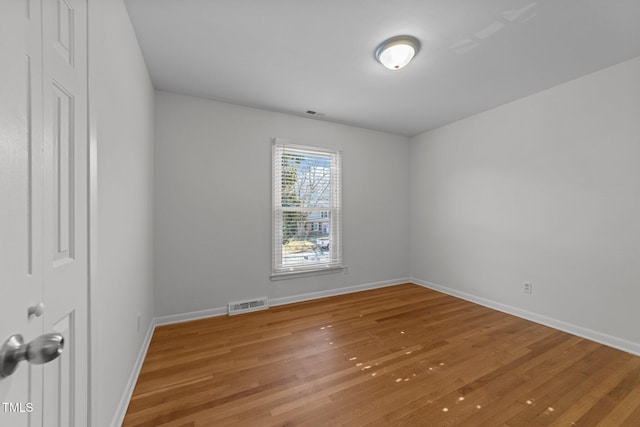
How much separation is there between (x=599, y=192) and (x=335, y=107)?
9.46 feet

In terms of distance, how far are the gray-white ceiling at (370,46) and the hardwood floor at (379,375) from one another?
8.55 ft

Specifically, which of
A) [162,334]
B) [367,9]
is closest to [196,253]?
[162,334]

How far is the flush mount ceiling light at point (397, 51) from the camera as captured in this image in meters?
1.96

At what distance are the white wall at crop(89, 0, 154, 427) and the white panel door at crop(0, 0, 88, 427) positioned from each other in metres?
0.15

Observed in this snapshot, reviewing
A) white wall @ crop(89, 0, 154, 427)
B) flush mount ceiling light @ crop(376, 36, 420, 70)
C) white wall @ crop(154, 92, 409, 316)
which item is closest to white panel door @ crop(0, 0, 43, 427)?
white wall @ crop(89, 0, 154, 427)

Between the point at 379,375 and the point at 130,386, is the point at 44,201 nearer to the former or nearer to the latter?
the point at 130,386

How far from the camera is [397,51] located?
6.68 ft

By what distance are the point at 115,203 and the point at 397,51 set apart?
7.49 ft

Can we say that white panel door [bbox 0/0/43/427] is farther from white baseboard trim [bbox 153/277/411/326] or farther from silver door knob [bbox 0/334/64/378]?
white baseboard trim [bbox 153/277/411/326]

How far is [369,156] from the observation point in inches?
160

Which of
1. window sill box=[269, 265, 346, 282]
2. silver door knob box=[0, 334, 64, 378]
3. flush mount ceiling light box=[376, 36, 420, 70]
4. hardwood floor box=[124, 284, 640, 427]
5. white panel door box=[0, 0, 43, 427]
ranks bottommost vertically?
hardwood floor box=[124, 284, 640, 427]

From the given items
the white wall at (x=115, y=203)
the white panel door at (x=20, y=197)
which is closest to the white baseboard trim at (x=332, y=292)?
the white wall at (x=115, y=203)

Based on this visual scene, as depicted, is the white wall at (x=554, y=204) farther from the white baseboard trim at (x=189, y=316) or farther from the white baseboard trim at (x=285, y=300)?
the white baseboard trim at (x=189, y=316)

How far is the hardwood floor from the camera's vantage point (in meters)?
1.53
